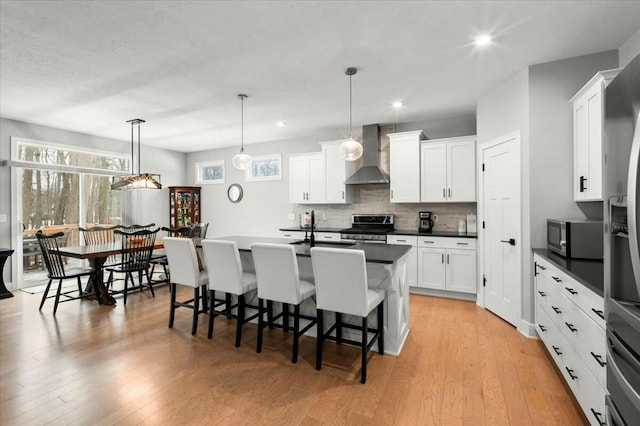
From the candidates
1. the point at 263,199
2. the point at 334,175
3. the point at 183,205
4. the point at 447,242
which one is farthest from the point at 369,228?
the point at 183,205

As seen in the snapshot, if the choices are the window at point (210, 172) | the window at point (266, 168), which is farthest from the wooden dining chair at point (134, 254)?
the window at point (210, 172)

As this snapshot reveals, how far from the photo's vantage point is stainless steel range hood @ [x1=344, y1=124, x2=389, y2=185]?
17.3 ft

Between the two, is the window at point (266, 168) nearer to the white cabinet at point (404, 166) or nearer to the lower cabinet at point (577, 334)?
the white cabinet at point (404, 166)

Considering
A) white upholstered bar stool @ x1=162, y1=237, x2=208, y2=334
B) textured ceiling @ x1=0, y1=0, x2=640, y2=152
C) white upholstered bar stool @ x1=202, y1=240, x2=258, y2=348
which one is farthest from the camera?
white upholstered bar stool @ x1=162, y1=237, x2=208, y2=334

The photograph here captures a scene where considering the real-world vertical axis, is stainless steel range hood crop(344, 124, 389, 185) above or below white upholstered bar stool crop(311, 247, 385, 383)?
above

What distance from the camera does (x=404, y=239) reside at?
477 cm

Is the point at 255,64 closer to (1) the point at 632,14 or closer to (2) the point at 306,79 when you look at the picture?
(2) the point at 306,79

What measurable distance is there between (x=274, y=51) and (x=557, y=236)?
3034 mm

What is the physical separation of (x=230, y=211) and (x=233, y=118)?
2.79 meters

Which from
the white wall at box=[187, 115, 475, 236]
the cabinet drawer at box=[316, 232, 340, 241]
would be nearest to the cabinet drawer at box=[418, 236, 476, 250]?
the white wall at box=[187, 115, 475, 236]

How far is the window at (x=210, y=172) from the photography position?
744 centimetres

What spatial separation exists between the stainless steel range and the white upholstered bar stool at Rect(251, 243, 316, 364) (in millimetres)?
2319

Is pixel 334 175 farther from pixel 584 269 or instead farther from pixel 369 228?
pixel 584 269

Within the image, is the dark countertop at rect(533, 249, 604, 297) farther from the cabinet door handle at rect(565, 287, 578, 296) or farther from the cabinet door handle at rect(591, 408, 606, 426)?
the cabinet door handle at rect(591, 408, 606, 426)
